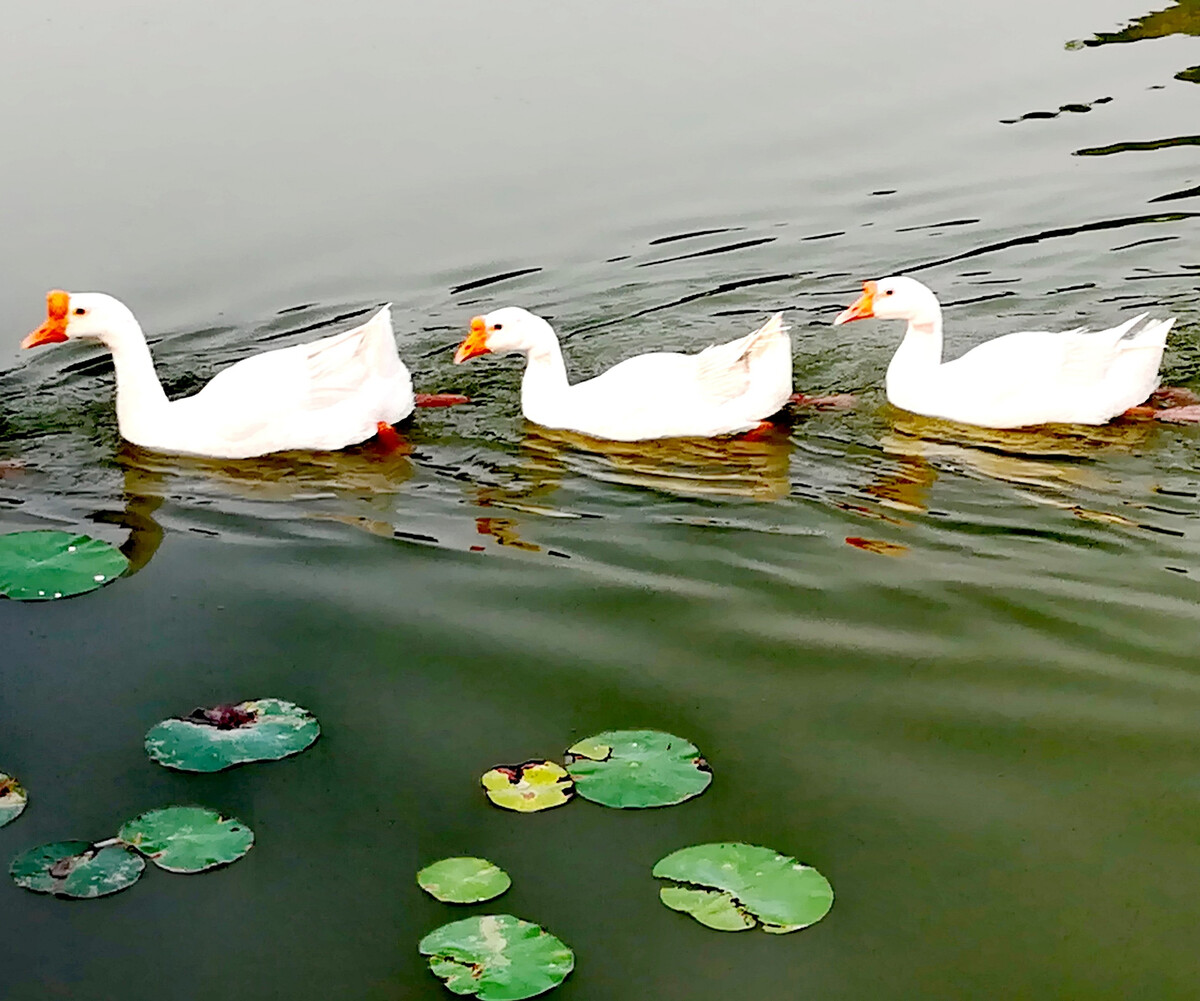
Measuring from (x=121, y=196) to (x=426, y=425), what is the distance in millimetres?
5049

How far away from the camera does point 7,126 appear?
13.9 m

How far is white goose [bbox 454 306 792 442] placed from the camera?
8.36 m

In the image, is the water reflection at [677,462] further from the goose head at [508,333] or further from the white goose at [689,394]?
the goose head at [508,333]

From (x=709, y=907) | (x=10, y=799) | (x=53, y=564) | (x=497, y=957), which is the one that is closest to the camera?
(x=497, y=957)

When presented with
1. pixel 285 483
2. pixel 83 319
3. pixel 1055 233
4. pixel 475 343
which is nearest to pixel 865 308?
pixel 475 343

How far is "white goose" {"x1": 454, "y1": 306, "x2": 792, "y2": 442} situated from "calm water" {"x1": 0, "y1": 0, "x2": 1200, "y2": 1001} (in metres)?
0.17

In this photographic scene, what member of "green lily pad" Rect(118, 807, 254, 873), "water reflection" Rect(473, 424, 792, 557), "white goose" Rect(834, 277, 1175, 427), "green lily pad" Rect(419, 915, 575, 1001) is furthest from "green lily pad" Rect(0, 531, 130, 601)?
"white goose" Rect(834, 277, 1175, 427)

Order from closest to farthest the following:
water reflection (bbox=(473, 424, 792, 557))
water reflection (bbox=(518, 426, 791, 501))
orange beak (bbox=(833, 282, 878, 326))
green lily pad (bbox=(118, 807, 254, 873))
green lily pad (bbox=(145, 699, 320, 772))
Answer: green lily pad (bbox=(118, 807, 254, 873)) < green lily pad (bbox=(145, 699, 320, 772)) < water reflection (bbox=(473, 424, 792, 557)) < water reflection (bbox=(518, 426, 791, 501)) < orange beak (bbox=(833, 282, 878, 326))

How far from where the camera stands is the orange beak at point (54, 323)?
8.18 m

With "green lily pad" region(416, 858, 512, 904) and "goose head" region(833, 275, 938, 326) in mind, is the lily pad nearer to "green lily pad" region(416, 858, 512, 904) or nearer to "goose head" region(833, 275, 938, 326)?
"green lily pad" region(416, 858, 512, 904)

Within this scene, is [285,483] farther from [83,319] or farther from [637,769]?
[637,769]

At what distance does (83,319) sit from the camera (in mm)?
8312

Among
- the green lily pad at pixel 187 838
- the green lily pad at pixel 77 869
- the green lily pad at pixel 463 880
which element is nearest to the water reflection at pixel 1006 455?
the green lily pad at pixel 463 880

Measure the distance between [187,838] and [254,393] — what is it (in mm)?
3712
